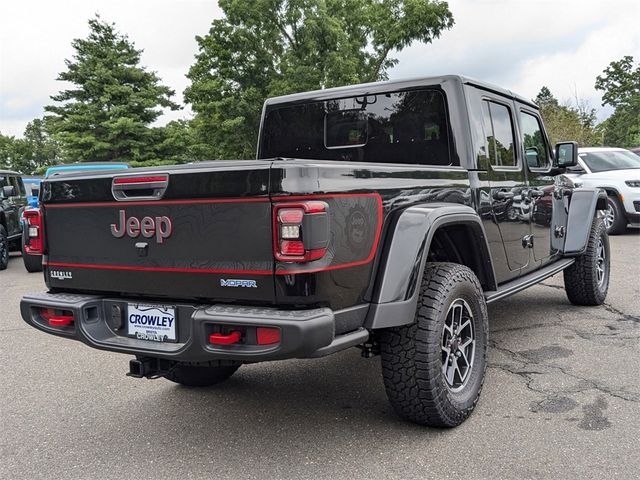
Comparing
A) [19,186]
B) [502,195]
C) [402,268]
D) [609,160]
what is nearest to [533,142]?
[502,195]

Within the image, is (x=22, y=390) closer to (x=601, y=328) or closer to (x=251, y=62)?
(x=601, y=328)

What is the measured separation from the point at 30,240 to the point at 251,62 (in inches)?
902

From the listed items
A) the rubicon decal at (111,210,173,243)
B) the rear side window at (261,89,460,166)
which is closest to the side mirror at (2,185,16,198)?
the rear side window at (261,89,460,166)

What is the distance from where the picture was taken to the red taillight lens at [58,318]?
116 inches

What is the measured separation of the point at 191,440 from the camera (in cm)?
302

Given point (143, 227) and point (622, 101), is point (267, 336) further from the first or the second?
point (622, 101)

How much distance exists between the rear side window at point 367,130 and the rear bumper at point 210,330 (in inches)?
67.5

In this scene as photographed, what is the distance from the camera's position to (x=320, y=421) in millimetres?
3197

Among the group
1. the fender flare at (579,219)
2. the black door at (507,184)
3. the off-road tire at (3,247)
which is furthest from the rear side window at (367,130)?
the off-road tire at (3,247)

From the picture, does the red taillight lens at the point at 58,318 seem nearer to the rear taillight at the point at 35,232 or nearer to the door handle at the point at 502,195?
the rear taillight at the point at 35,232

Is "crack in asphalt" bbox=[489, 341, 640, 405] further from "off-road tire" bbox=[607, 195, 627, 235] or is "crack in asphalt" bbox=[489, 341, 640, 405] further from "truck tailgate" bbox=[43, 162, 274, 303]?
"off-road tire" bbox=[607, 195, 627, 235]

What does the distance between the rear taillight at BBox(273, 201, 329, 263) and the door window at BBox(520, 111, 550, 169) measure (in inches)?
109

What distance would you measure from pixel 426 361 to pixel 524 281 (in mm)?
1739

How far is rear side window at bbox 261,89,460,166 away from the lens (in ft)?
12.4
